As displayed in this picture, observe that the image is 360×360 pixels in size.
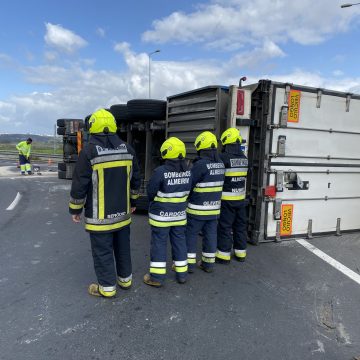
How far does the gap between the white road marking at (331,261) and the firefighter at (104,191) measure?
8.95 ft

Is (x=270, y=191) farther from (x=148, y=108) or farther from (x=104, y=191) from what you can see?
(x=148, y=108)

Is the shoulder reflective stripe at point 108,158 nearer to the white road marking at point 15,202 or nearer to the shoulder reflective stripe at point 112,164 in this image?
the shoulder reflective stripe at point 112,164

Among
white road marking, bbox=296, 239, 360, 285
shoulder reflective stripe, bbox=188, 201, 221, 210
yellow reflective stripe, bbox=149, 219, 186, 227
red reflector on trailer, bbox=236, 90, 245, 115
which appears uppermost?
red reflector on trailer, bbox=236, 90, 245, 115

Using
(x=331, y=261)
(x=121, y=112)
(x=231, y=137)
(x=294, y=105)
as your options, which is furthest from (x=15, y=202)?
(x=331, y=261)

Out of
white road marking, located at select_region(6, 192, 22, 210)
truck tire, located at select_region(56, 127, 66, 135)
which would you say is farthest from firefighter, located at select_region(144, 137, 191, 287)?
truck tire, located at select_region(56, 127, 66, 135)

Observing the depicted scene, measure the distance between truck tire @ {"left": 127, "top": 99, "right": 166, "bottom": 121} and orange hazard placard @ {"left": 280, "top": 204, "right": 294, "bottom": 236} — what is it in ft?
9.45

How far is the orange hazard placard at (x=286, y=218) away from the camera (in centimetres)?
498

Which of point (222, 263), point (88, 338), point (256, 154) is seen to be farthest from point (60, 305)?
point (256, 154)

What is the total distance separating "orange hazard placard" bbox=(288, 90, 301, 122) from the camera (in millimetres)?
4770

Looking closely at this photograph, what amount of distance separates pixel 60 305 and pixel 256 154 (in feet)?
10.8

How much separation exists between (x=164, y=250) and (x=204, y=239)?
0.66 m

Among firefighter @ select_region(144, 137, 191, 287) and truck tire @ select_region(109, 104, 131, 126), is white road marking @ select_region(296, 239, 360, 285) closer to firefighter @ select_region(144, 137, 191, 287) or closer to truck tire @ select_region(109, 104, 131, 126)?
firefighter @ select_region(144, 137, 191, 287)

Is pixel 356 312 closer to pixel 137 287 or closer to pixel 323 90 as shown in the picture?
pixel 137 287

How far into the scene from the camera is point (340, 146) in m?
5.26
